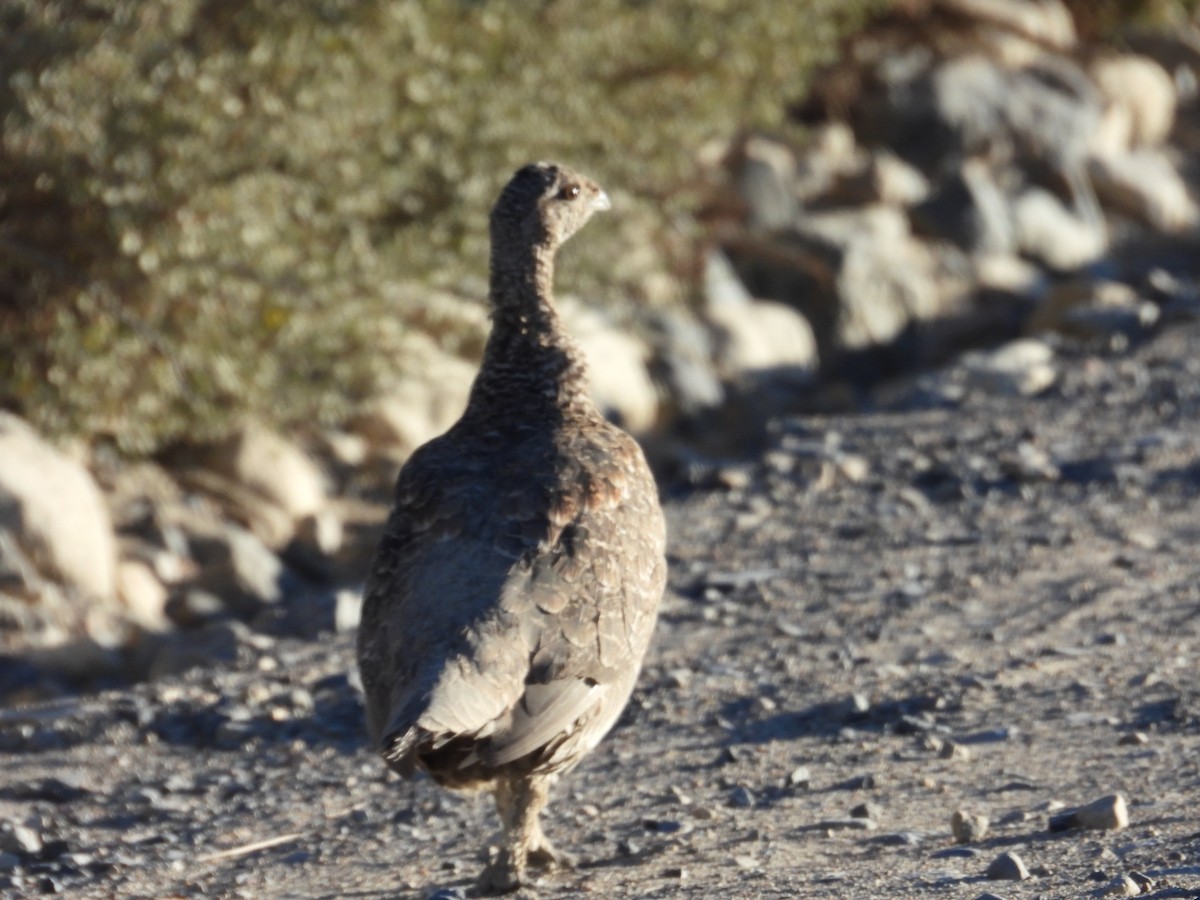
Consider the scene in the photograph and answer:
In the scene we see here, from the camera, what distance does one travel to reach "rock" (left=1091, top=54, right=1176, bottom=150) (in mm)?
18547

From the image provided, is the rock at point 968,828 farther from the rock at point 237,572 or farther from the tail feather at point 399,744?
the rock at point 237,572

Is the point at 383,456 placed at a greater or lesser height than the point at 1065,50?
lesser

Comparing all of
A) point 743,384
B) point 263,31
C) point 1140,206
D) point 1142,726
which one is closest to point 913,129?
point 1140,206

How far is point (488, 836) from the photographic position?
6.21m

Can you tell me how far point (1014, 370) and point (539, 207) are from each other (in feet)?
21.9

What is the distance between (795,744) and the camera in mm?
6609

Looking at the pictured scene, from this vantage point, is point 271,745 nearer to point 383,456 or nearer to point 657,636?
point 657,636

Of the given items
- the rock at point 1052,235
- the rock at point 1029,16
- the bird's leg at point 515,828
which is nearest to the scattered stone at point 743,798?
the bird's leg at point 515,828

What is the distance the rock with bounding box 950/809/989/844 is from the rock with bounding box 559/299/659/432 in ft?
22.2

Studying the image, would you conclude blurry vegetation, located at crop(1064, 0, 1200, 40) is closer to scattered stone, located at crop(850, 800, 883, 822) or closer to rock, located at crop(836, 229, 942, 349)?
rock, located at crop(836, 229, 942, 349)

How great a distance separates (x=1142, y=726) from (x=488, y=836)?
2242 mm

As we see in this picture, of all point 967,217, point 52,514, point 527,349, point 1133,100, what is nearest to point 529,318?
point 527,349

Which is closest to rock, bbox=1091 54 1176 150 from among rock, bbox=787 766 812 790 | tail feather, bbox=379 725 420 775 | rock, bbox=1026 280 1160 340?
rock, bbox=1026 280 1160 340

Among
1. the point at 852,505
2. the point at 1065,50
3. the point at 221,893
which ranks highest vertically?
the point at 1065,50
